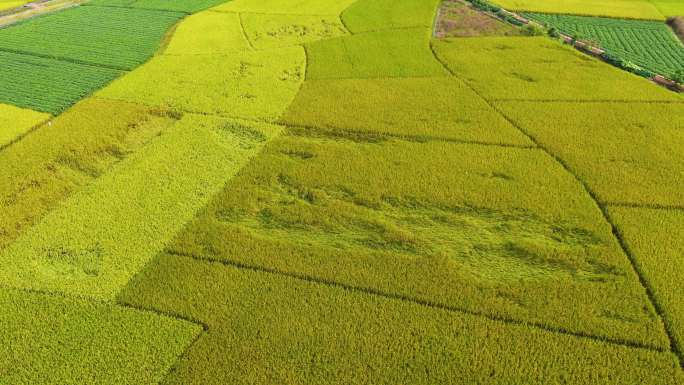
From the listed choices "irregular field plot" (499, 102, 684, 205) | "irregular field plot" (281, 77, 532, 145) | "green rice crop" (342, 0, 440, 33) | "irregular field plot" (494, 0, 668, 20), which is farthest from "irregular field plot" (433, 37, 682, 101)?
"irregular field plot" (494, 0, 668, 20)

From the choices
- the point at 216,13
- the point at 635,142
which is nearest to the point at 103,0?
the point at 216,13

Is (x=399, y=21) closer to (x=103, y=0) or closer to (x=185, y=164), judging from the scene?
(x=185, y=164)

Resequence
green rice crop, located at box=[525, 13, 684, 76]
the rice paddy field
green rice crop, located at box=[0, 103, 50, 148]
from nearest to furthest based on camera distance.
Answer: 1. the rice paddy field
2. green rice crop, located at box=[0, 103, 50, 148]
3. green rice crop, located at box=[525, 13, 684, 76]

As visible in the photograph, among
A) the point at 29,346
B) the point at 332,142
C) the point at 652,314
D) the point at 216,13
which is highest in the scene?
the point at 216,13

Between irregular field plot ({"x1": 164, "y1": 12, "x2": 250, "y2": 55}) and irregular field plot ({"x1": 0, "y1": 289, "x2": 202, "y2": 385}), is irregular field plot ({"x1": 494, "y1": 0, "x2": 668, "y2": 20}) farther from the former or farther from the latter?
irregular field plot ({"x1": 0, "y1": 289, "x2": 202, "y2": 385})

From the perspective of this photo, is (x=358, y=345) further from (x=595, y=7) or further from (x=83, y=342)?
(x=595, y=7)

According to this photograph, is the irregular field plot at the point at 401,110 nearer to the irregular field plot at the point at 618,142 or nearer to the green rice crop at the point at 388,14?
the irregular field plot at the point at 618,142

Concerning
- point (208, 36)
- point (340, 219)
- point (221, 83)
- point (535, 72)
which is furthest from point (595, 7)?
point (340, 219)
